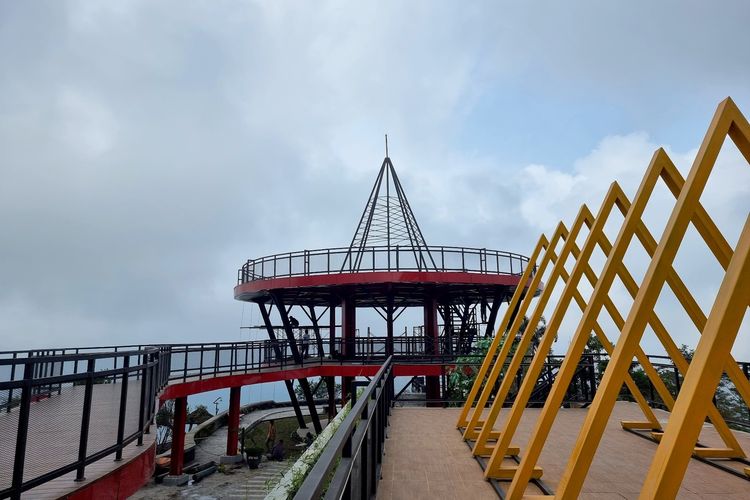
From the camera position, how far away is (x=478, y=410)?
Answer: 8.39 m

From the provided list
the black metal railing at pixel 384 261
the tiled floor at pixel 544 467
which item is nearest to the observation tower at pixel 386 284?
the black metal railing at pixel 384 261

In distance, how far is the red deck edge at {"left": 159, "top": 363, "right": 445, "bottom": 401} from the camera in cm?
1694

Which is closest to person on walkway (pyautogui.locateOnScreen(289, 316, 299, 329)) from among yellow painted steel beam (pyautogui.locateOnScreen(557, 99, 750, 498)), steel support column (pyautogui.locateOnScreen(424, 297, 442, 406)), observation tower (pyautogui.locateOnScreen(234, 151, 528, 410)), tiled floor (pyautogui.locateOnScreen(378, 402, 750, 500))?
observation tower (pyautogui.locateOnScreen(234, 151, 528, 410))

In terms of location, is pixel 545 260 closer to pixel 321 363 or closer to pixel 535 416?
pixel 535 416

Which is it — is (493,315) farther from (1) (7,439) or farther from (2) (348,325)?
(1) (7,439)

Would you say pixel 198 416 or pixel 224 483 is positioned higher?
pixel 224 483

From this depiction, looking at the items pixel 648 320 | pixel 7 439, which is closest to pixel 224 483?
pixel 7 439

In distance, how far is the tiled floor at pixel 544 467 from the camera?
5.67 metres

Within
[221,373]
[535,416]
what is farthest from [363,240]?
[535,416]

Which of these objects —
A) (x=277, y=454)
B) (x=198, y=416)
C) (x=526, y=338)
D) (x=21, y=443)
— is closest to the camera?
(x=21, y=443)

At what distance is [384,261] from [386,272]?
22.6 inches

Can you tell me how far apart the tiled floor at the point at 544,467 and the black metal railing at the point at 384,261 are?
37.3 feet

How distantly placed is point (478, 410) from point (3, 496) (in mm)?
6861

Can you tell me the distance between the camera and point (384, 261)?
21156mm
